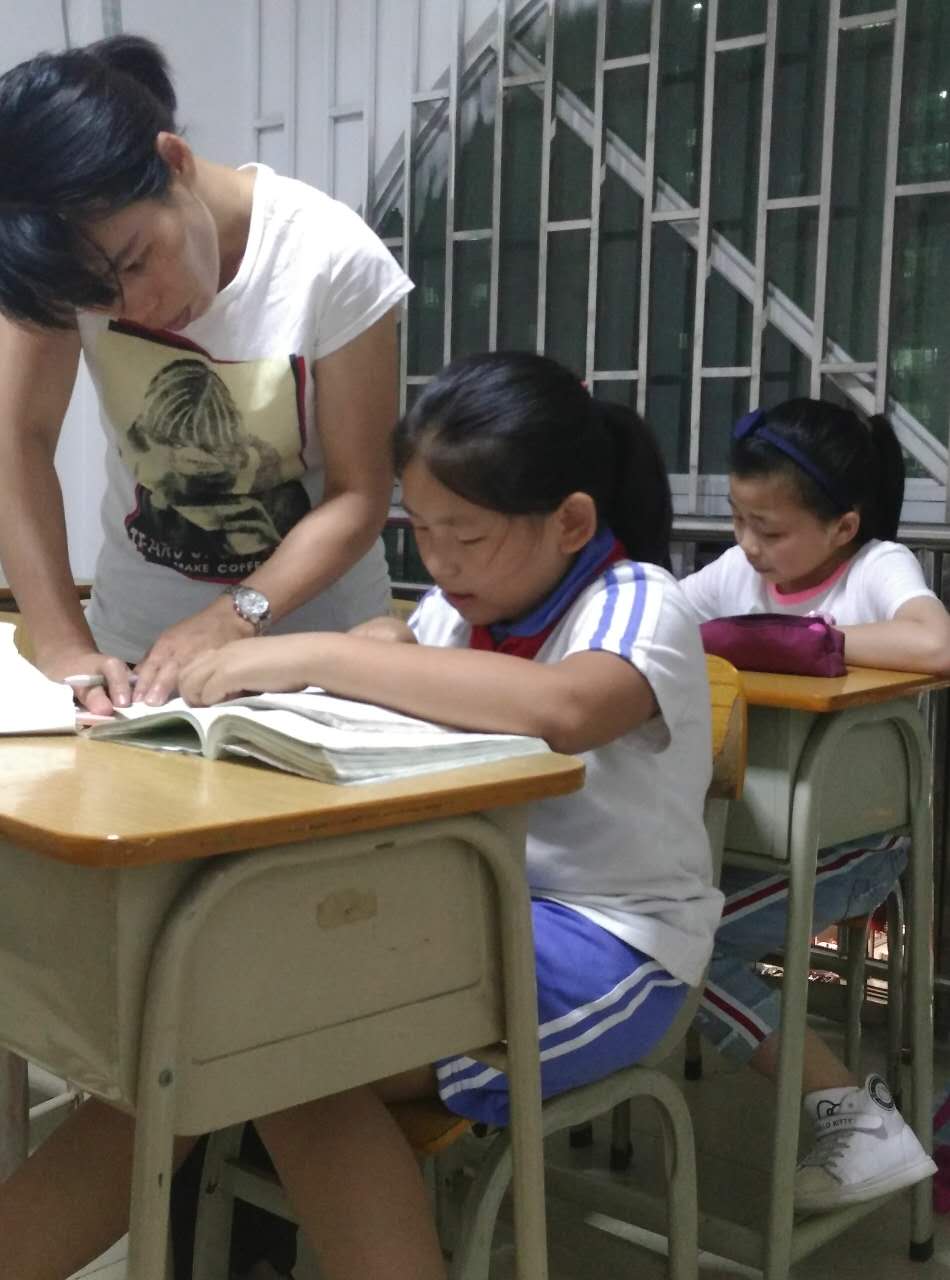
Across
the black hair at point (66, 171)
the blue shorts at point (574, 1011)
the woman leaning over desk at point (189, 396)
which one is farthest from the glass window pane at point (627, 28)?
the blue shorts at point (574, 1011)

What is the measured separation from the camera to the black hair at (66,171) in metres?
1.23

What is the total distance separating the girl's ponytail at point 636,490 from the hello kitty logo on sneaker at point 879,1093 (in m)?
0.80

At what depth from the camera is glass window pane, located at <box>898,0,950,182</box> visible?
2.63 m

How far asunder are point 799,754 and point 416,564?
76.4 inches

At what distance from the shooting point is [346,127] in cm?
356

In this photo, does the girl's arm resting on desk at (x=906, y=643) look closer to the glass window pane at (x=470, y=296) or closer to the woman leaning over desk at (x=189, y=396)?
the woman leaning over desk at (x=189, y=396)

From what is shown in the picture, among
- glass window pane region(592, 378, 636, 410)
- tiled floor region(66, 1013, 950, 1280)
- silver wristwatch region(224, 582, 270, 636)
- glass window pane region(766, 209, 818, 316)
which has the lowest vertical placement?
tiled floor region(66, 1013, 950, 1280)

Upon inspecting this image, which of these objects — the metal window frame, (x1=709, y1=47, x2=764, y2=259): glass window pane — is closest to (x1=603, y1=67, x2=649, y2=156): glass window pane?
the metal window frame

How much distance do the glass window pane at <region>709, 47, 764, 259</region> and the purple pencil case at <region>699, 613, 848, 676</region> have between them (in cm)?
140

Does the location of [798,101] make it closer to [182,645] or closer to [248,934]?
[182,645]

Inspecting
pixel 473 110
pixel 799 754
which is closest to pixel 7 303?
pixel 799 754

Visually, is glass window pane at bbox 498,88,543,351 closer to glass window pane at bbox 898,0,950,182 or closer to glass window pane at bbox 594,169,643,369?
glass window pane at bbox 594,169,643,369

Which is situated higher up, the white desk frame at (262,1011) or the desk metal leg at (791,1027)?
the white desk frame at (262,1011)

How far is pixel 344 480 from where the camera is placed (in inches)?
60.6
